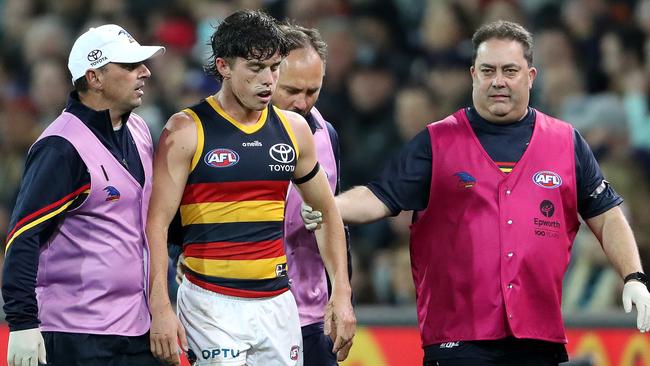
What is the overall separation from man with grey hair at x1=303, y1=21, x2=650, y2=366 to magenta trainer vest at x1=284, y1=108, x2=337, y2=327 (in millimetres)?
258

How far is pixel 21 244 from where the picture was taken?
16.0ft

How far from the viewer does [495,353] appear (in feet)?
18.0

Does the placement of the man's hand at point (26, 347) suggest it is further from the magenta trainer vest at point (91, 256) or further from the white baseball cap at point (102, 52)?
the white baseball cap at point (102, 52)

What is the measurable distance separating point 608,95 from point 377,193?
11.9 ft

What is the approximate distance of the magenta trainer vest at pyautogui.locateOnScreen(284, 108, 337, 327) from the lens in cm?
589

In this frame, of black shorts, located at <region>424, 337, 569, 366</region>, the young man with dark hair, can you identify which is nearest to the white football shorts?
the young man with dark hair

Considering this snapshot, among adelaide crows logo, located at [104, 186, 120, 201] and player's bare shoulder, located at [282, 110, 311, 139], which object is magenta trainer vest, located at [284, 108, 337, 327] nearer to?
player's bare shoulder, located at [282, 110, 311, 139]

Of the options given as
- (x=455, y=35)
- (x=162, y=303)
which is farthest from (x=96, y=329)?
(x=455, y=35)

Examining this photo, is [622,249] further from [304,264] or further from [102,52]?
A: [102,52]

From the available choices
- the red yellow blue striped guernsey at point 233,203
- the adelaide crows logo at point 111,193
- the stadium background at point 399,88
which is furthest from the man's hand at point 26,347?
the stadium background at point 399,88

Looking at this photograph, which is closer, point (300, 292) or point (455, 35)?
point (300, 292)

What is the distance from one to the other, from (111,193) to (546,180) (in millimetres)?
1852

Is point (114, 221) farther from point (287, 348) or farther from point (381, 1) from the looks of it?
point (381, 1)

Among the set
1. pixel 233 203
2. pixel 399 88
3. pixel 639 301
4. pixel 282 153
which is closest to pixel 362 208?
pixel 282 153
